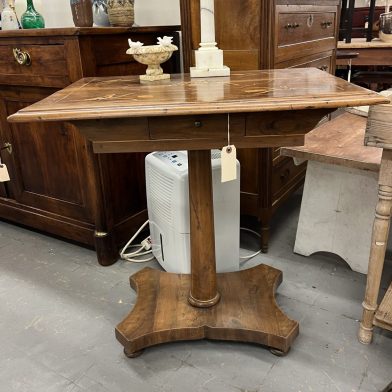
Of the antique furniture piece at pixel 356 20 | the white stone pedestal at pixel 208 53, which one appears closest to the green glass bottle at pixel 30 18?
the white stone pedestal at pixel 208 53

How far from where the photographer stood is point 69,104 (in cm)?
103

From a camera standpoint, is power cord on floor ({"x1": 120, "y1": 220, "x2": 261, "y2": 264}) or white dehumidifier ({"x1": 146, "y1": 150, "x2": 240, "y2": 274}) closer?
white dehumidifier ({"x1": 146, "y1": 150, "x2": 240, "y2": 274})

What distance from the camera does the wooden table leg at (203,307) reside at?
1.32m

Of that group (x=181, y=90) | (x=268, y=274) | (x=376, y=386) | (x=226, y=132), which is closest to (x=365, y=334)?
(x=376, y=386)

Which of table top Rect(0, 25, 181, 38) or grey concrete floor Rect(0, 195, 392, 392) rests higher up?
table top Rect(0, 25, 181, 38)

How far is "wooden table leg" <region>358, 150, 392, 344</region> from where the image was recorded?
3.96 ft

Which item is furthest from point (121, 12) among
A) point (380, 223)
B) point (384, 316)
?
point (384, 316)

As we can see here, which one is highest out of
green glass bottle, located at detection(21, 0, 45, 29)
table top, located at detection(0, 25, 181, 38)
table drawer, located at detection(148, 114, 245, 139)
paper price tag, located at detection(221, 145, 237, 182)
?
green glass bottle, located at detection(21, 0, 45, 29)

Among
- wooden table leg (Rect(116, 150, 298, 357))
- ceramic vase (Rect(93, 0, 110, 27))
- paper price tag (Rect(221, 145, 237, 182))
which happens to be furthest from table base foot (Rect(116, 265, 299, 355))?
ceramic vase (Rect(93, 0, 110, 27))

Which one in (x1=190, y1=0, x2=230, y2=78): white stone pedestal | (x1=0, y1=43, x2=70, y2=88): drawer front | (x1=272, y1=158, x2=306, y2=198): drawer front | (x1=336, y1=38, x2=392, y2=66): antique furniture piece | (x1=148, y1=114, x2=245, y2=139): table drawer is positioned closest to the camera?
(x1=148, y1=114, x2=245, y2=139): table drawer

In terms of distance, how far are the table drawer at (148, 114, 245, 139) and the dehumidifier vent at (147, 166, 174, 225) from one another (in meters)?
0.53

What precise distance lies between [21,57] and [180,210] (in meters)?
0.94

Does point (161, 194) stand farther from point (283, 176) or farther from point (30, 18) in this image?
point (30, 18)

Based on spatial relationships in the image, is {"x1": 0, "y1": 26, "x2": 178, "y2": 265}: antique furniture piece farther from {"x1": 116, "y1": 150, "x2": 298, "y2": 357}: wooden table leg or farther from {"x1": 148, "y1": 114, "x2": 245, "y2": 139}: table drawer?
{"x1": 148, "y1": 114, "x2": 245, "y2": 139}: table drawer
